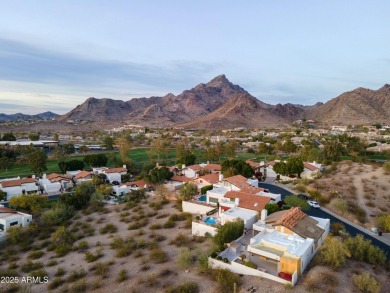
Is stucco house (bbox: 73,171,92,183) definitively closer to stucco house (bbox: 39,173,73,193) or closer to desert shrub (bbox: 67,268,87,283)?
stucco house (bbox: 39,173,73,193)

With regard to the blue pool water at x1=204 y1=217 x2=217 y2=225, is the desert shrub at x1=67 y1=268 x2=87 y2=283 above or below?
below

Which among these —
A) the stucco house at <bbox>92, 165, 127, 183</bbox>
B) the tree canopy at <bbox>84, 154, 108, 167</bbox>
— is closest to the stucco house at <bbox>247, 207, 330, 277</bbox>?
the stucco house at <bbox>92, 165, 127, 183</bbox>

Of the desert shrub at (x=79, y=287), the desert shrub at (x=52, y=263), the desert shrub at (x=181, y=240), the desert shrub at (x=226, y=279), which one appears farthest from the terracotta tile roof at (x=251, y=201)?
the desert shrub at (x=52, y=263)

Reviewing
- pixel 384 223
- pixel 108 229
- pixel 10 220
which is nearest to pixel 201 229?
pixel 108 229

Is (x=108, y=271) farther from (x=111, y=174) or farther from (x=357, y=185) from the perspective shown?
(x=357, y=185)

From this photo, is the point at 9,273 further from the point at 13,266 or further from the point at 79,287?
the point at 79,287

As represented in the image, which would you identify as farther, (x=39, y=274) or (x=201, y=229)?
(x=201, y=229)
